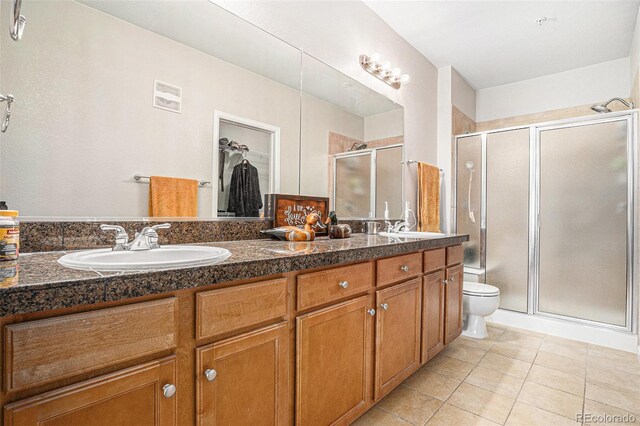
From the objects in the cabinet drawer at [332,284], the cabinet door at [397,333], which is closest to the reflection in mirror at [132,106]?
the cabinet drawer at [332,284]

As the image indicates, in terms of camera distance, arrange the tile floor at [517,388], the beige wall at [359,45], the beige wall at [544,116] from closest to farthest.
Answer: the tile floor at [517,388]
the beige wall at [359,45]
the beige wall at [544,116]

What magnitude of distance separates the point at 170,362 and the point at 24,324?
0.31 m

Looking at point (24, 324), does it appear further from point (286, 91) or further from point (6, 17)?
point (286, 91)

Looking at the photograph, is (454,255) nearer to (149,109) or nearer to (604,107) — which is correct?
(149,109)

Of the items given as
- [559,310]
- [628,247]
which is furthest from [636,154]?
[559,310]

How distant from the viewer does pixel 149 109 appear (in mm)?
1311

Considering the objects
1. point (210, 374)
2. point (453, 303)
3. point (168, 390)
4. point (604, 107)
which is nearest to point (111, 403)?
point (168, 390)

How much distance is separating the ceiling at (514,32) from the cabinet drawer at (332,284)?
6.80ft

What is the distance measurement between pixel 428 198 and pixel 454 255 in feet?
3.01

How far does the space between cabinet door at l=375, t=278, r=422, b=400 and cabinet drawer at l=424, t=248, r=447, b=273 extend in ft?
0.45

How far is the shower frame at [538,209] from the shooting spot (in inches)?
103

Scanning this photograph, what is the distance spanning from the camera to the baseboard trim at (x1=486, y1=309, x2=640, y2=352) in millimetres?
2570

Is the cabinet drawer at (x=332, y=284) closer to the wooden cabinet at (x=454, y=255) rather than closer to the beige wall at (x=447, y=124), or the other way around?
the wooden cabinet at (x=454, y=255)

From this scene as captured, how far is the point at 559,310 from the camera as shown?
9.62 feet
